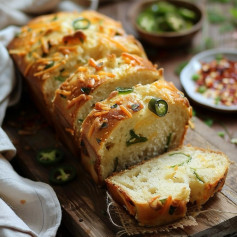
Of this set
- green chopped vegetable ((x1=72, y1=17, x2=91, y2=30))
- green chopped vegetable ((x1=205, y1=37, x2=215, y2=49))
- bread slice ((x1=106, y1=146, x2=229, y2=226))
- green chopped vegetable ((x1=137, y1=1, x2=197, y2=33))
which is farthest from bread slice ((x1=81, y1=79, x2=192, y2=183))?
green chopped vegetable ((x1=205, y1=37, x2=215, y2=49))

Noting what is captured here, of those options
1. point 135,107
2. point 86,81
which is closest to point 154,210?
point 135,107

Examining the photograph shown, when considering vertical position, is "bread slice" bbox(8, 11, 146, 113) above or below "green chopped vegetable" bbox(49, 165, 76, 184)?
above

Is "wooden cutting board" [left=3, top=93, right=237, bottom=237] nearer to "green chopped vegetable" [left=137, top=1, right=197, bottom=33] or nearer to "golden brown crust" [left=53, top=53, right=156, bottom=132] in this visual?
"golden brown crust" [left=53, top=53, right=156, bottom=132]

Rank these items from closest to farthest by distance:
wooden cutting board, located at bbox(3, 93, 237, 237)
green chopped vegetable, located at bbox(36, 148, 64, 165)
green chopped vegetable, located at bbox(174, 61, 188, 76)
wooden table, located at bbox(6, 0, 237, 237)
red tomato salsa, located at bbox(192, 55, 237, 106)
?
wooden cutting board, located at bbox(3, 93, 237, 237) < green chopped vegetable, located at bbox(36, 148, 64, 165) < wooden table, located at bbox(6, 0, 237, 237) < red tomato salsa, located at bbox(192, 55, 237, 106) < green chopped vegetable, located at bbox(174, 61, 188, 76)

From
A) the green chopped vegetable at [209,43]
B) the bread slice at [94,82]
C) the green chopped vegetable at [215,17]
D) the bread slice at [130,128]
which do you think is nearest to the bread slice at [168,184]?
the bread slice at [130,128]

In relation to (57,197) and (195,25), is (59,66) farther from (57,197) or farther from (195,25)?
(195,25)

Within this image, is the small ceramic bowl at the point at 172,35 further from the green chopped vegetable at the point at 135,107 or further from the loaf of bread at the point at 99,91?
the green chopped vegetable at the point at 135,107

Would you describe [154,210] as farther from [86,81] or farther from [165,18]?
[165,18]
